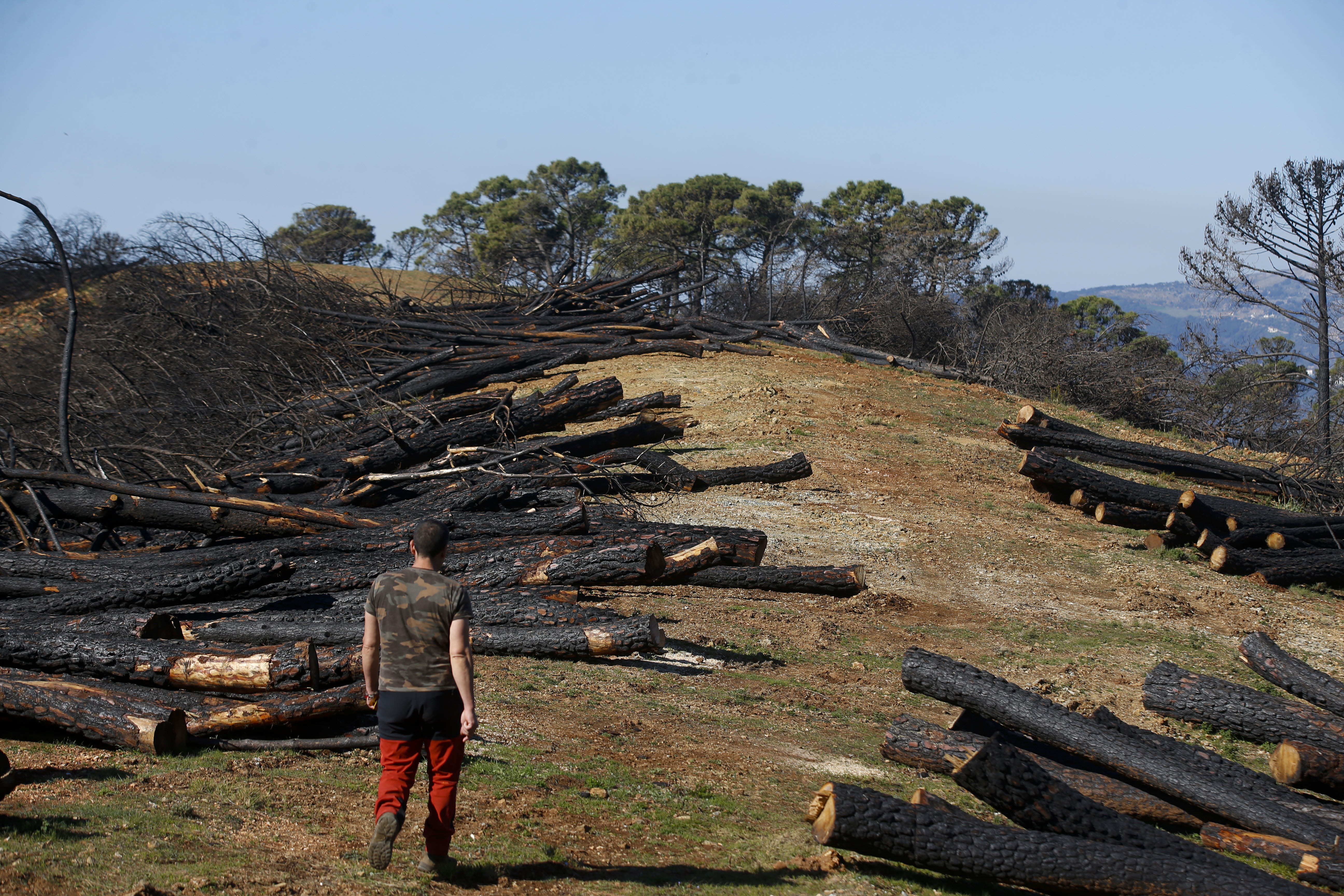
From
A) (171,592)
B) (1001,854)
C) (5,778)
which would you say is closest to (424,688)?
(5,778)

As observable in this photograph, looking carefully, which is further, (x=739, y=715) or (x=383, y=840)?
(x=739, y=715)

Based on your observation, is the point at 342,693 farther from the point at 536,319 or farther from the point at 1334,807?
the point at 536,319

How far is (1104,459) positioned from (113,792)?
14.4 meters

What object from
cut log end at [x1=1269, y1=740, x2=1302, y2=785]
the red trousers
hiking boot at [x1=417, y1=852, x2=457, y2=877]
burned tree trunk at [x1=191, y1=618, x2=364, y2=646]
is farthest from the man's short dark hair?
cut log end at [x1=1269, y1=740, x2=1302, y2=785]

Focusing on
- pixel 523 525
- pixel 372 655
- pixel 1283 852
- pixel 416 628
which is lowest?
pixel 1283 852

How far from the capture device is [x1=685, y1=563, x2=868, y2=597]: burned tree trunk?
9.03 m

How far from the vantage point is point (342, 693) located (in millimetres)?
4945

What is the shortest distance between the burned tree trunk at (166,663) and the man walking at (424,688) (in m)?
1.73

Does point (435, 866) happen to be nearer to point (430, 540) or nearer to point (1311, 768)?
point (430, 540)

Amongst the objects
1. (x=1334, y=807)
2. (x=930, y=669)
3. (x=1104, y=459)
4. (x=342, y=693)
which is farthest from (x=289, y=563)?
(x=1104, y=459)

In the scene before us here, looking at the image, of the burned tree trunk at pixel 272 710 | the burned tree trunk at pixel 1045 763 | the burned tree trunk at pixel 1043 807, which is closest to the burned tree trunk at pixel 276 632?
the burned tree trunk at pixel 272 710

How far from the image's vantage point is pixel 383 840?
136 inches

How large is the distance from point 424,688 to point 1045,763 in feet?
11.7

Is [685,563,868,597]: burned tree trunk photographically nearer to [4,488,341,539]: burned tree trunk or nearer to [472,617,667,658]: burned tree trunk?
[472,617,667,658]: burned tree trunk
